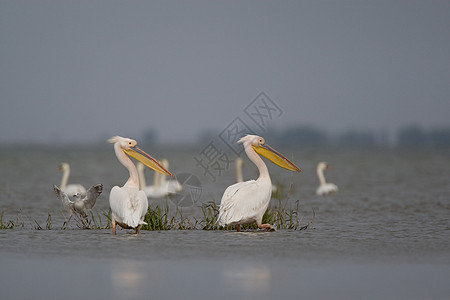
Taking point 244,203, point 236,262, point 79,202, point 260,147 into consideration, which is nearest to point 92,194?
point 79,202

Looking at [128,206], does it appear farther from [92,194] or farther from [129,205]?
[92,194]

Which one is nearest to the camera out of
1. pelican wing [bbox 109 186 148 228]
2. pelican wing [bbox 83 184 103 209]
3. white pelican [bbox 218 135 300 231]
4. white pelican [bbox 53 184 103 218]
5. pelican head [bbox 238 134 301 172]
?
pelican wing [bbox 109 186 148 228]

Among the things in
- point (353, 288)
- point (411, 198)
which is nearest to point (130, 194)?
point (353, 288)

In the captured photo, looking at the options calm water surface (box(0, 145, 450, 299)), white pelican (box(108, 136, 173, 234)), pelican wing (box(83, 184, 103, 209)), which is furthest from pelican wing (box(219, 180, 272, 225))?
pelican wing (box(83, 184, 103, 209))

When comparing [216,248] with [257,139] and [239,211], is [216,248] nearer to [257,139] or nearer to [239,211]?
[239,211]

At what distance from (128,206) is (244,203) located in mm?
1446

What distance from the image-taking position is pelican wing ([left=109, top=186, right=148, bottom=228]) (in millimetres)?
8117

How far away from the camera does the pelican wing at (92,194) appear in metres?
8.81

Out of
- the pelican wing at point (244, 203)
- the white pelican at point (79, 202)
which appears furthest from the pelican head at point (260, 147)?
the white pelican at point (79, 202)

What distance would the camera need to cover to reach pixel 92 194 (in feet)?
29.1

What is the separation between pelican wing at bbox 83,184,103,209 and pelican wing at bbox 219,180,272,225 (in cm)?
160

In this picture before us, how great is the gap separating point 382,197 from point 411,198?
27.0 inches

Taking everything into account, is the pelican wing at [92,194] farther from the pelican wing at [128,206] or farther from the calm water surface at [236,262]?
the pelican wing at [128,206]

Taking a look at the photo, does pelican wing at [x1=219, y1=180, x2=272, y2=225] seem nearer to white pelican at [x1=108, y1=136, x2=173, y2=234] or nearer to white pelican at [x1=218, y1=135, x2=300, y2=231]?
white pelican at [x1=218, y1=135, x2=300, y2=231]
